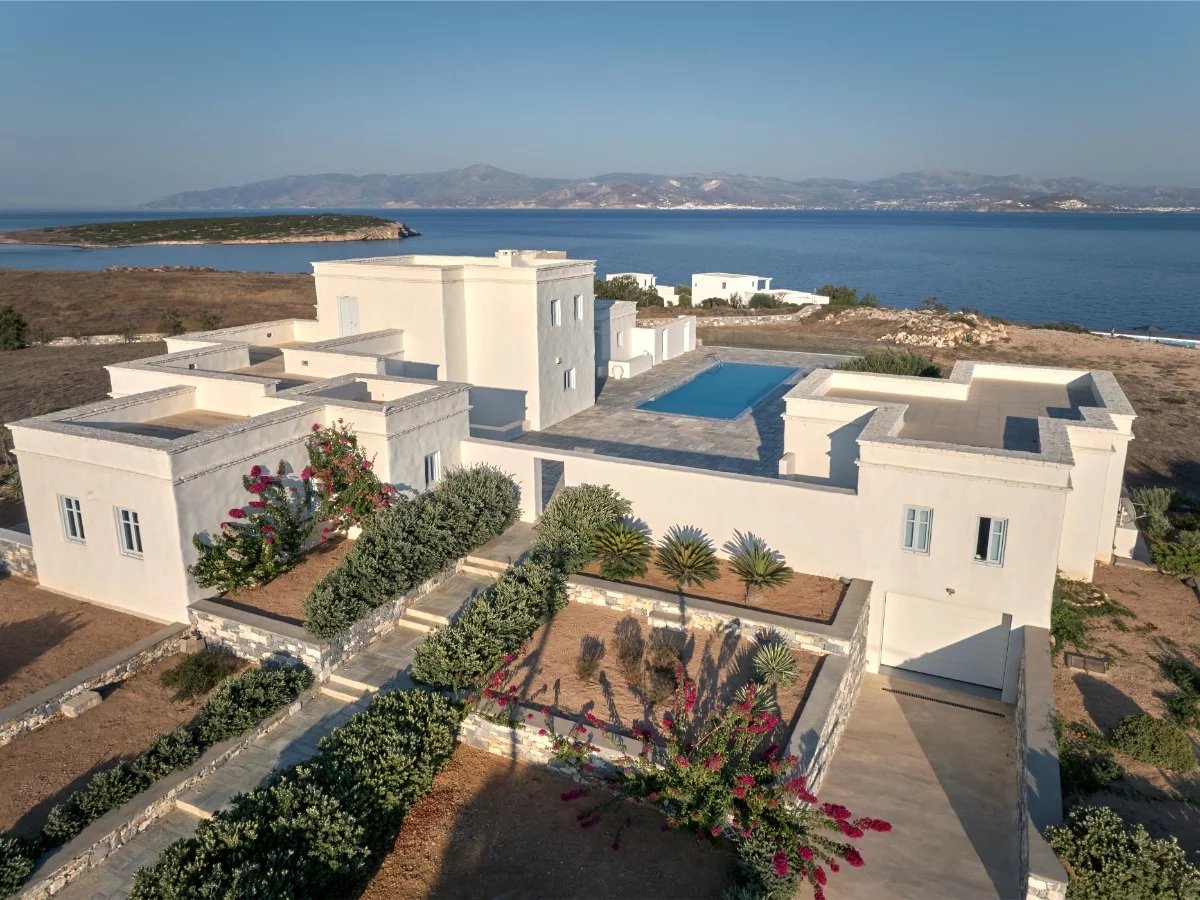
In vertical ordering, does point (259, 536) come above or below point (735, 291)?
below

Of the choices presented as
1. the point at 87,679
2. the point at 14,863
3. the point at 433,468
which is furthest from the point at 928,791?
the point at 87,679

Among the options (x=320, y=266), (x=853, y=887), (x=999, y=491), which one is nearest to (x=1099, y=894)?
(x=853, y=887)

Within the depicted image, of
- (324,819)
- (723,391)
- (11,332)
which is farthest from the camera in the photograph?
(11,332)

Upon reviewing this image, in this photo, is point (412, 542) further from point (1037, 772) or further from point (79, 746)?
point (1037, 772)

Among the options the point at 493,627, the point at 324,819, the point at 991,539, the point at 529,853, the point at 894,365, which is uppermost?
the point at 894,365

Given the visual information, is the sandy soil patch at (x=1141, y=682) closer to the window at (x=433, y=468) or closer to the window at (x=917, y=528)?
the window at (x=917, y=528)

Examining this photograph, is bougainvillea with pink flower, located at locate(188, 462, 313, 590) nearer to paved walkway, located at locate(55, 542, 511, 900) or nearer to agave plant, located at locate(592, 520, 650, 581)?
paved walkway, located at locate(55, 542, 511, 900)
